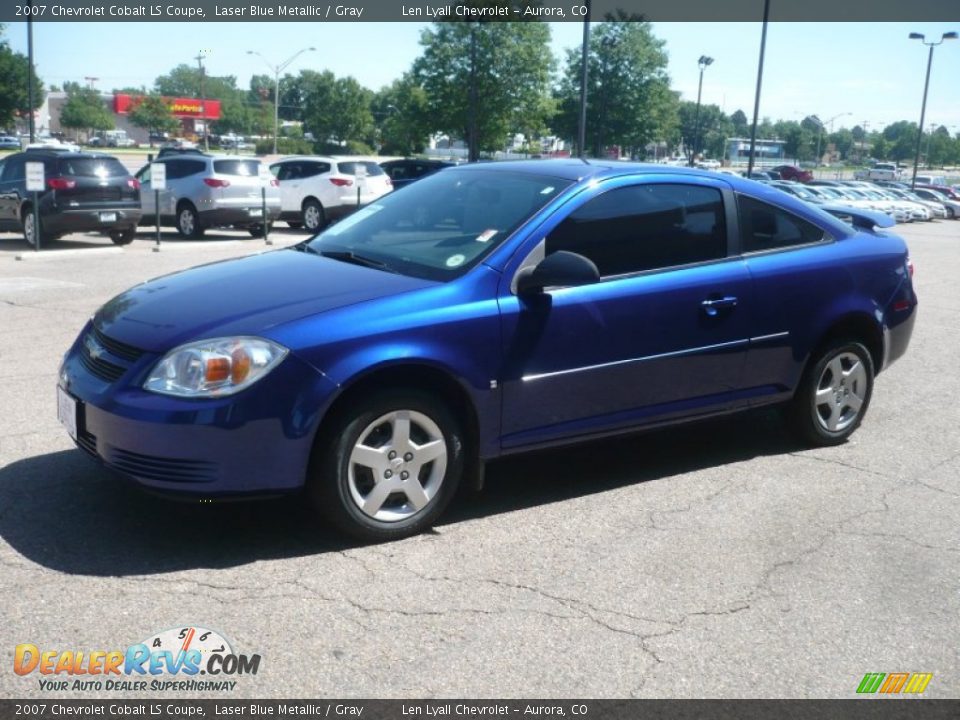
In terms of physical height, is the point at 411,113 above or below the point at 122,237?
above

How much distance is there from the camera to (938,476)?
19.1ft

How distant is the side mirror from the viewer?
15.1 ft

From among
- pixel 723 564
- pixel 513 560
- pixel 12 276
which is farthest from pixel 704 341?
pixel 12 276

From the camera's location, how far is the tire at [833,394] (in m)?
5.95

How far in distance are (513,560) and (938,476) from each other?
285 centimetres

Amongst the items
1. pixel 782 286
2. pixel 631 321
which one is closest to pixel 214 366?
pixel 631 321

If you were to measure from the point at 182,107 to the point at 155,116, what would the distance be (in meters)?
16.5

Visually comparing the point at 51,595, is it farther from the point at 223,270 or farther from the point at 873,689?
the point at 873,689

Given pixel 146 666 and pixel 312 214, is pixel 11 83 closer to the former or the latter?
pixel 312 214

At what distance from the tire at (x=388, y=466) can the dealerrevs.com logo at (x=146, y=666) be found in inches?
35.0

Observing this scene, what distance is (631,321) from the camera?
16.4 ft

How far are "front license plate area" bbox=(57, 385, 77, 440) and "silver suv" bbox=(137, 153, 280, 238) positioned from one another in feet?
52.5

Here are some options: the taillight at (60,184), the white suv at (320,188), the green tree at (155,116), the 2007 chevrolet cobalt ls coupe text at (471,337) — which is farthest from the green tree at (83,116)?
the 2007 chevrolet cobalt ls coupe text at (471,337)

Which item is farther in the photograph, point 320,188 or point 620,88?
point 620,88
